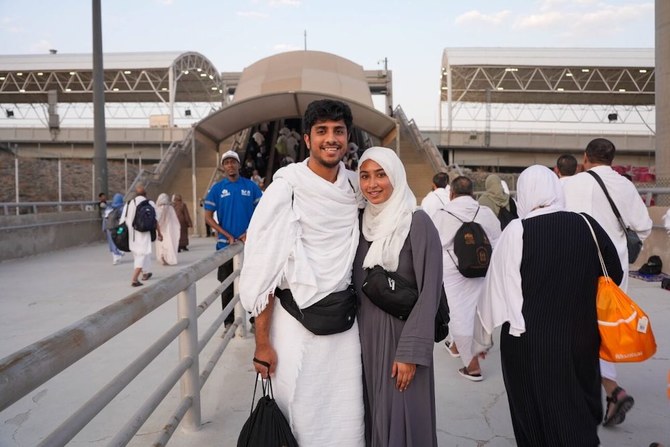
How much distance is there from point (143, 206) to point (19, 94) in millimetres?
49852

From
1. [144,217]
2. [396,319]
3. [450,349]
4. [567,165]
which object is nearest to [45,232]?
[144,217]

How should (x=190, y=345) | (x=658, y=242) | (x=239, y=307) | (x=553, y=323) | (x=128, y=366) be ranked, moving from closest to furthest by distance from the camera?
(x=128, y=366) < (x=553, y=323) < (x=190, y=345) < (x=239, y=307) < (x=658, y=242)

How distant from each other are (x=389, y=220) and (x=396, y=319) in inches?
16.6

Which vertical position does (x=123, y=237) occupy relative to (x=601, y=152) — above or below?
below

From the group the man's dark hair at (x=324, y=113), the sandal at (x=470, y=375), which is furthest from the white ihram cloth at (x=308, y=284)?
the sandal at (x=470, y=375)

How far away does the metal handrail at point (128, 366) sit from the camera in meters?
1.26

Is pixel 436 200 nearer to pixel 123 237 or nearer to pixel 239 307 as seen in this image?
pixel 239 307

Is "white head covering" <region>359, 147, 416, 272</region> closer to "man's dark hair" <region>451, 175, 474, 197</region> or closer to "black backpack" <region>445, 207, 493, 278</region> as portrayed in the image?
"black backpack" <region>445, 207, 493, 278</region>

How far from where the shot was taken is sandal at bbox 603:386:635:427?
3398 millimetres

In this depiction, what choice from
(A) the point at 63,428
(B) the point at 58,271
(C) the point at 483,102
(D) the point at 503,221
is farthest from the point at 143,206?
(C) the point at 483,102

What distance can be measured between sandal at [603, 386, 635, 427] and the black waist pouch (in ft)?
7.21

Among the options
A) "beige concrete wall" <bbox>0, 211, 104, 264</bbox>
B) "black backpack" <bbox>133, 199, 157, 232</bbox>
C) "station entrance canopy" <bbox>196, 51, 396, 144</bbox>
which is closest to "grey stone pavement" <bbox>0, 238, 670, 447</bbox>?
"black backpack" <bbox>133, 199, 157, 232</bbox>

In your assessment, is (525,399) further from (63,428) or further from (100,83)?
(100,83)

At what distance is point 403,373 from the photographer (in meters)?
2.16
